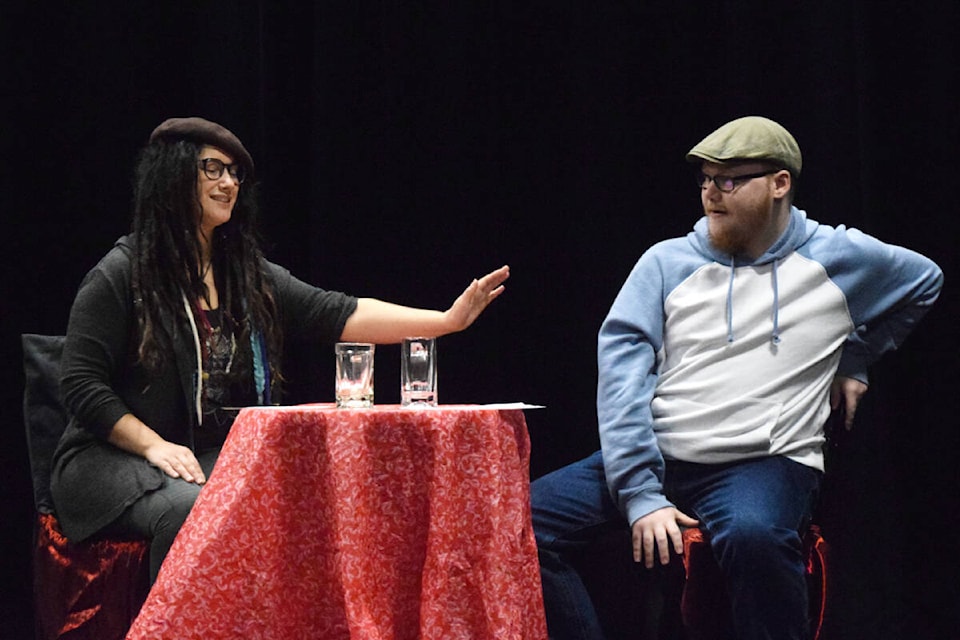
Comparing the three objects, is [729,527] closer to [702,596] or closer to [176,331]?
[702,596]

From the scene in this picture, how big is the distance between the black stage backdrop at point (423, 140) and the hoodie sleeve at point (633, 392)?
705mm

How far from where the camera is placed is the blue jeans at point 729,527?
86.4 inches

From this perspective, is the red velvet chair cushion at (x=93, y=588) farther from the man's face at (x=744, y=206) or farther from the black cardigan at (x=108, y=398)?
the man's face at (x=744, y=206)

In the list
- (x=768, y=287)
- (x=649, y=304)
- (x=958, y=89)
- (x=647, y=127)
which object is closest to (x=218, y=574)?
(x=649, y=304)

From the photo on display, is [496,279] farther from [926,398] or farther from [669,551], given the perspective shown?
[926,398]

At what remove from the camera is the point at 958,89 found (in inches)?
123

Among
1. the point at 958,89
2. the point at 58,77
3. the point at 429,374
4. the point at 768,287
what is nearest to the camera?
the point at 429,374

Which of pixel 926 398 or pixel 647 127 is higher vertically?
pixel 647 127

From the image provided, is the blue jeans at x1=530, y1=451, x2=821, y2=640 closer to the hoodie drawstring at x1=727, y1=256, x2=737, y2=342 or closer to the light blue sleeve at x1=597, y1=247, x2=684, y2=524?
the light blue sleeve at x1=597, y1=247, x2=684, y2=524

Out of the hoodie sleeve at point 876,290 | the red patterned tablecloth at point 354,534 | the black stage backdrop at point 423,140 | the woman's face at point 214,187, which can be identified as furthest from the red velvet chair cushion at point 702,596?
the woman's face at point 214,187

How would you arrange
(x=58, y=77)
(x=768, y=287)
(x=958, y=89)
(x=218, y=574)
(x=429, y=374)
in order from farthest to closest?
(x=58, y=77), (x=958, y=89), (x=768, y=287), (x=429, y=374), (x=218, y=574)

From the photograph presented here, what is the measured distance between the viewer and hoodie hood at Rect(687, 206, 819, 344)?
251 centimetres

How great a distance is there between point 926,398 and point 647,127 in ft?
3.53

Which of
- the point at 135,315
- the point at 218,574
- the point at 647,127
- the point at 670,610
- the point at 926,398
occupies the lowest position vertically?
the point at 670,610
